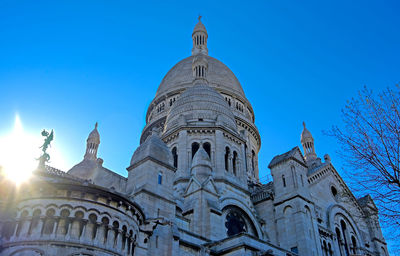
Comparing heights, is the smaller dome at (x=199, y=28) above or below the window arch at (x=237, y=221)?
above

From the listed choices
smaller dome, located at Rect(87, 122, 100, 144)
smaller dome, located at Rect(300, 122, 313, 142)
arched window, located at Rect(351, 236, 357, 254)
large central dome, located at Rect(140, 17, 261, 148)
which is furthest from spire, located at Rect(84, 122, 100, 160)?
arched window, located at Rect(351, 236, 357, 254)

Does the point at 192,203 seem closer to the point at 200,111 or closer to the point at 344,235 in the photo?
the point at 200,111

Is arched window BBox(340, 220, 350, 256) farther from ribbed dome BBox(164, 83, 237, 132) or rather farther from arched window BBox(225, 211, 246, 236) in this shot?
ribbed dome BBox(164, 83, 237, 132)

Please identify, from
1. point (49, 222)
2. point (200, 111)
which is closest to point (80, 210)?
point (49, 222)

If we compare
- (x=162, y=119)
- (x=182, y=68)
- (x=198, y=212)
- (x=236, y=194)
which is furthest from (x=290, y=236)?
(x=182, y=68)

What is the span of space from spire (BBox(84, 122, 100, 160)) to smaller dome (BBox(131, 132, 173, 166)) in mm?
18892

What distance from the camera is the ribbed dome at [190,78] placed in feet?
162

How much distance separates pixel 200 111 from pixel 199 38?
2440 cm

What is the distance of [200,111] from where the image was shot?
3603 centimetres

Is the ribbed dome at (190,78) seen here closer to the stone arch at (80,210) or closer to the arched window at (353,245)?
the arched window at (353,245)

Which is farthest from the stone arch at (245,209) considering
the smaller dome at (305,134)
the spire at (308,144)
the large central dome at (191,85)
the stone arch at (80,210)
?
the smaller dome at (305,134)

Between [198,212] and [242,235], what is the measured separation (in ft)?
12.4

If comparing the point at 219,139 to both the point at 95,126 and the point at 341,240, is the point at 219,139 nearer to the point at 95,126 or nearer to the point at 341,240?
the point at 341,240

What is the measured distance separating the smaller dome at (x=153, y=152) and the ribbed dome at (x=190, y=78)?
77.3 ft
